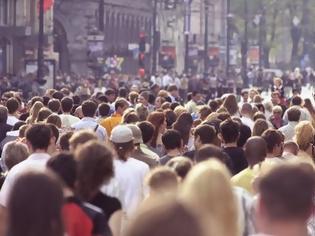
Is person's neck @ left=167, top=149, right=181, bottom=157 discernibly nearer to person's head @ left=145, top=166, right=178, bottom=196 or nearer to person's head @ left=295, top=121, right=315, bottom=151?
person's head @ left=295, top=121, right=315, bottom=151

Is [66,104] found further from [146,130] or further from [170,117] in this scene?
[146,130]

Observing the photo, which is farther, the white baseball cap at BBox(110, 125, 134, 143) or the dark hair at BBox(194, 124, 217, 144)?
the dark hair at BBox(194, 124, 217, 144)

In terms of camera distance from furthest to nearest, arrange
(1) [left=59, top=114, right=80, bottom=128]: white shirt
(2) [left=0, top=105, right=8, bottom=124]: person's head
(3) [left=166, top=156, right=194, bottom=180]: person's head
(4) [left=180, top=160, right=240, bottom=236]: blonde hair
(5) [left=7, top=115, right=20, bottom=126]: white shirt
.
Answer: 1. (5) [left=7, top=115, right=20, bottom=126]: white shirt
2. (1) [left=59, top=114, right=80, bottom=128]: white shirt
3. (2) [left=0, top=105, right=8, bottom=124]: person's head
4. (3) [left=166, top=156, right=194, bottom=180]: person's head
5. (4) [left=180, top=160, right=240, bottom=236]: blonde hair

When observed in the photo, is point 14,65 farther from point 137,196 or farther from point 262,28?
point 137,196

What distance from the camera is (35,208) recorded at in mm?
6039

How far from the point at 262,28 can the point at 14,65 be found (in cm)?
4744

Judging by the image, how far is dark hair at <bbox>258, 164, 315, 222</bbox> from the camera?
20.4ft

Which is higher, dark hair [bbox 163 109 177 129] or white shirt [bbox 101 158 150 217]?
dark hair [bbox 163 109 177 129]

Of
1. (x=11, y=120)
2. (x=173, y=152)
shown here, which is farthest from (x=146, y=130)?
(x=11, y=120)

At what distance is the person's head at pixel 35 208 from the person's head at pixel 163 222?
0.83m

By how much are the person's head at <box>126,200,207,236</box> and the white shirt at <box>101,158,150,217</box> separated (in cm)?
599

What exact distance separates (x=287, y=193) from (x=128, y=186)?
5326mm

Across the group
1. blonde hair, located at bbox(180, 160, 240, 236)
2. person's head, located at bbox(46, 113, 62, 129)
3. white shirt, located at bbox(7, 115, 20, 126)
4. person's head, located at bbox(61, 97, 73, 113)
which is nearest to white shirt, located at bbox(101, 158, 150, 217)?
blonde hair, located at bbox(180, 160, 240, 236)

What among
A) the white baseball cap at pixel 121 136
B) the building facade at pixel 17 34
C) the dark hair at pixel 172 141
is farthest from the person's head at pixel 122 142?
the building facade at pixel 17 34
